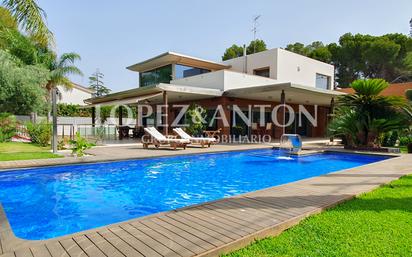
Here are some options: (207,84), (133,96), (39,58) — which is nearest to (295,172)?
(207,84)

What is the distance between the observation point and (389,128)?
1568 cm

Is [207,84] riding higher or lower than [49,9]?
lower

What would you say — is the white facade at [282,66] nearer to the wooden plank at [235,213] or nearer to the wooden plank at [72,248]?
the wooden plank at [235,213]

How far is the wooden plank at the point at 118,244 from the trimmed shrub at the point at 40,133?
15.0 metres

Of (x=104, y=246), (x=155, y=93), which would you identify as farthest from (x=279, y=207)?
(x=155, y=93)

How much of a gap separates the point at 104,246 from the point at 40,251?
0.69 metres

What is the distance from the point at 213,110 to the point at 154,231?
1860cm

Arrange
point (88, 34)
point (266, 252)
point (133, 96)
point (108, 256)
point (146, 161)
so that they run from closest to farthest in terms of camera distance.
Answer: point (108, 256) < point (266, 252) < point (146, 161) < point (88, 34) < point (133, 96)

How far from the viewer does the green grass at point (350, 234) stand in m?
3.44

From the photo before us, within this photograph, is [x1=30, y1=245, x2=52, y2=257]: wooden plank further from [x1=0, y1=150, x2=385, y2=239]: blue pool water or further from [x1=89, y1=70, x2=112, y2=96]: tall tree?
[x1=89, y1=70, x2=112, y2=96]: tall tree

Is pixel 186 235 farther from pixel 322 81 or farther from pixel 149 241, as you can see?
pixel 322 81

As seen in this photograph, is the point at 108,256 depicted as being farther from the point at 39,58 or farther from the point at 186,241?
the point at 39,58

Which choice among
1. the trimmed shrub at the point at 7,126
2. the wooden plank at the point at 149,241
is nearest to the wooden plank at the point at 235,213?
the wooden plank at the point at 149,241

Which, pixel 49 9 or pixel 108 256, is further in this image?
pixel 49 9
